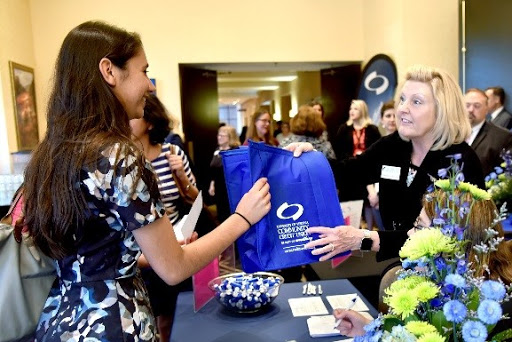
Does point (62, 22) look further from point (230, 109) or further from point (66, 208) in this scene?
point (230, 109)

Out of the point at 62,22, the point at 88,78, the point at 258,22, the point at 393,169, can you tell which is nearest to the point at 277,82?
the point at 258,22

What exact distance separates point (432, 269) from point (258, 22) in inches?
241

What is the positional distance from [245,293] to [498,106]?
4.39 metres

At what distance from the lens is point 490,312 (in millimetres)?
560

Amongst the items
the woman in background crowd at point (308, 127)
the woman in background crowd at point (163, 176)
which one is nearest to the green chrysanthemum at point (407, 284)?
the woman in background crowd at point (163, 176)

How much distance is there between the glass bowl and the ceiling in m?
5.23

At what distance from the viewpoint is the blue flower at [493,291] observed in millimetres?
575

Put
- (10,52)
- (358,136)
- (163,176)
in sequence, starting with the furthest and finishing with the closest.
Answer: (10,52), (358,136), (163,176)

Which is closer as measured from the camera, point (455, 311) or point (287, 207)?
point (455, 311)

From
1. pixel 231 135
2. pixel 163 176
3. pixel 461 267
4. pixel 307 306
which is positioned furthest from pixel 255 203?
pixel 231 135

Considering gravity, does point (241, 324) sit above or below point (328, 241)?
below

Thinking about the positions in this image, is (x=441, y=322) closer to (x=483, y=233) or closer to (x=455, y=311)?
(x=455, y=311)

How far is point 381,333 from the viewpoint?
2.24 feet

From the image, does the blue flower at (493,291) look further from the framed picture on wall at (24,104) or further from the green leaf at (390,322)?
the framed picture on wall at (24,104)
